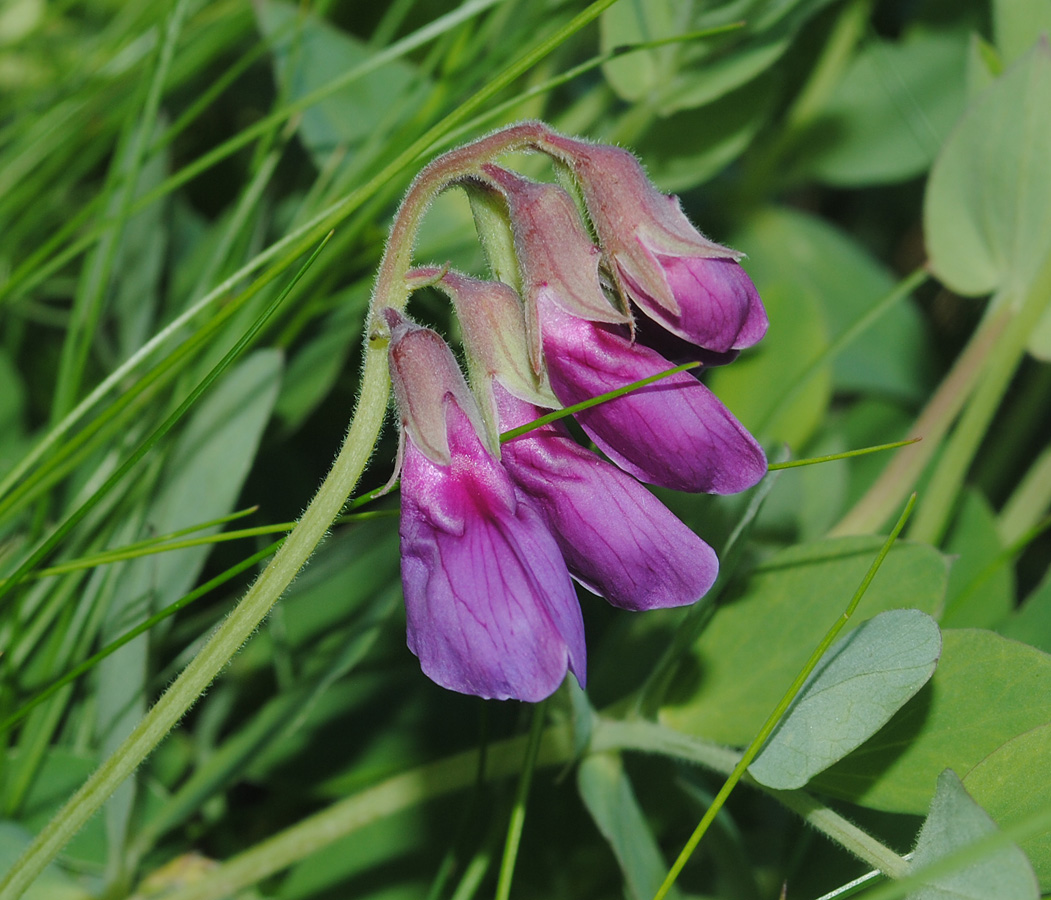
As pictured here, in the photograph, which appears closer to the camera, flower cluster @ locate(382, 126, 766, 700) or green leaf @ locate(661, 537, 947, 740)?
flower cluster @ locate(382, 126, 766, 700)

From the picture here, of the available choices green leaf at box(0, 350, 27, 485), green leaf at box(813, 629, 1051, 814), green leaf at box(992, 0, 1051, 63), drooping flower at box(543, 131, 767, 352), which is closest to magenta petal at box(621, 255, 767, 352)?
drooping flower at box(543, 131, 767, 352)

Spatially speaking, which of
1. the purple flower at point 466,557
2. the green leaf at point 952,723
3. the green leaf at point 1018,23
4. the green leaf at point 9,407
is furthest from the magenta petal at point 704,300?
the green leaf at point 9,407

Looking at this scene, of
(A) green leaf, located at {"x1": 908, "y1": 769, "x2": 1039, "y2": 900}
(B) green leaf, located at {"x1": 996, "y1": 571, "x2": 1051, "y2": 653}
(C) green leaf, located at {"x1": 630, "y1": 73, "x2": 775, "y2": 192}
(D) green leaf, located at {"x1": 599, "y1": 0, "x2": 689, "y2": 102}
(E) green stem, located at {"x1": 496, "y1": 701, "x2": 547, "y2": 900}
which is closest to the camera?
(A) green leaf, located at {"x1": 908, "y1": 769, "x2": 1039, "y2": 900}

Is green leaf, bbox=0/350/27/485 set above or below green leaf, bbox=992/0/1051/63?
above

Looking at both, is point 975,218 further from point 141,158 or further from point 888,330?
point 141,158

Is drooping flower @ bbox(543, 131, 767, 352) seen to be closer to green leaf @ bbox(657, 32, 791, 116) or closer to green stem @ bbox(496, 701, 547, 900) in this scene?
green stem @ bbox(496, 701, 547, 900)

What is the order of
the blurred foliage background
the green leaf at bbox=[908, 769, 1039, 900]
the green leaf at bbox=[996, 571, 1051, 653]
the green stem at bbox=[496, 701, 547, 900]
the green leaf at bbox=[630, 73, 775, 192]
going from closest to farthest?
the green leaf at bbox=[908, 769, 1039, 900]
the green stem at bbox=[496, 701, 547, 900]
the blurred foliage background
the green leaf at bbox=[996, 571, 1051, 653]
the green leaf at bbox=[630, 73, 775, 192]

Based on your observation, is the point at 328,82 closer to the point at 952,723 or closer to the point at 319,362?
the point at 319,362
